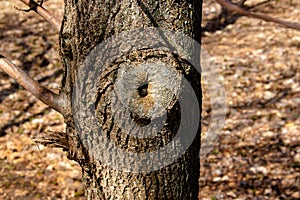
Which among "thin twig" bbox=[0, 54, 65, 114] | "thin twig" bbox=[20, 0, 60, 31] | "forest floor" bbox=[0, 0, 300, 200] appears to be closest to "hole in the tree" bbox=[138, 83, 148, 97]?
"thin twig" bbox=[0, 54, 65, 114]

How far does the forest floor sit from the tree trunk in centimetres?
212

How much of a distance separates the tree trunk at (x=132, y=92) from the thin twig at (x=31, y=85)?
0.18 feet

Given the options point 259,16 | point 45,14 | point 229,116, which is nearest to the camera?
point 259,16

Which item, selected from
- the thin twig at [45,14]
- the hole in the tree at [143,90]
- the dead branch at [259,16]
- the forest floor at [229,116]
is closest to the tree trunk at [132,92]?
the hole in the tree at [143,90]

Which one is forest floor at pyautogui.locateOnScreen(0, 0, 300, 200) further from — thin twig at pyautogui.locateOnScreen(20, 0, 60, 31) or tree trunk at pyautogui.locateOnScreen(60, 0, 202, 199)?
tree trunk at pyautogui.locateOnScreen(60, 0, 202, 199)

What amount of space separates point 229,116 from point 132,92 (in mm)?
3911

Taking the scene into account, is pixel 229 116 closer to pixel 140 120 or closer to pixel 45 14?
pixel 45 14

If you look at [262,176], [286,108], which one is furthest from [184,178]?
[286,108]

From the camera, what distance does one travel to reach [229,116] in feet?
17.6

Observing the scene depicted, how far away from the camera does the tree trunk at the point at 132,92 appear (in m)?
1.55

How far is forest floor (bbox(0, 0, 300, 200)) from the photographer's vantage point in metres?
4.41

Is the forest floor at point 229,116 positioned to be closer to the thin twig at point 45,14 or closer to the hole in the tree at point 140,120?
the thin twig at point 45,14

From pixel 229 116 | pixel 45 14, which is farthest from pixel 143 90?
pixel 229 116

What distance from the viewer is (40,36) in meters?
7.08
